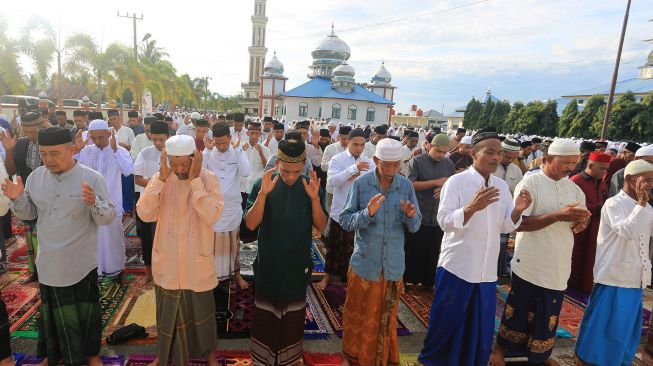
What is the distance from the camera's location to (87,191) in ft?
8.91

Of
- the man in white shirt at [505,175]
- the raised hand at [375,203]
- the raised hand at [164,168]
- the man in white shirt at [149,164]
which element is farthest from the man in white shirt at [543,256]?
the man in white shirt at [149,164]

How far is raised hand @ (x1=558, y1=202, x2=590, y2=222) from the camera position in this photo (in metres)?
2.82

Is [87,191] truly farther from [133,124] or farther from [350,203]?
[133,124]

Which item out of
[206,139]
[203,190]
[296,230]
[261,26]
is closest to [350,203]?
[296,230]

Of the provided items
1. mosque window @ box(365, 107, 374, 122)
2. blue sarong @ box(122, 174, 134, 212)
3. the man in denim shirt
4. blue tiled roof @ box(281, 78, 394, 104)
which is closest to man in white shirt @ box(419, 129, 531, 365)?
the man in denim shirt

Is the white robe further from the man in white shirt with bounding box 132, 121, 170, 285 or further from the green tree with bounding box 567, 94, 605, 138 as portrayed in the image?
the green tree with bounding box 567, 94, 605, 138

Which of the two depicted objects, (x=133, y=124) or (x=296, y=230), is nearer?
(x=296, y=230)

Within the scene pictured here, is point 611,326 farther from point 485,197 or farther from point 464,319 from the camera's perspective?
point 485,197

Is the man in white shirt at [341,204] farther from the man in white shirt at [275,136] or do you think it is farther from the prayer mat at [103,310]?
the man in white shirt at [275,136]

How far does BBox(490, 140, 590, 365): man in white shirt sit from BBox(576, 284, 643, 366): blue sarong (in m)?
0.38

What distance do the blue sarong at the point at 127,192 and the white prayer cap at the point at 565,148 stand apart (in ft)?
22.0

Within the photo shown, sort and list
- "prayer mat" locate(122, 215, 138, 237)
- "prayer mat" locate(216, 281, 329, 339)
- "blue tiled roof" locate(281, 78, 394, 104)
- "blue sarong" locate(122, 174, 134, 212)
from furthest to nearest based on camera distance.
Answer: "blue tiled roof" locate(281, 78, 394, 104)
"blue sarong" locate(122, 174, 134, 212)
"prayer mat" locate(122, 215, 138, 237)
"prayer mat" locate(216, 281, 329, 339)

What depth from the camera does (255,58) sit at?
222 feet

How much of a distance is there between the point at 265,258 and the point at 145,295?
7.16 ft
